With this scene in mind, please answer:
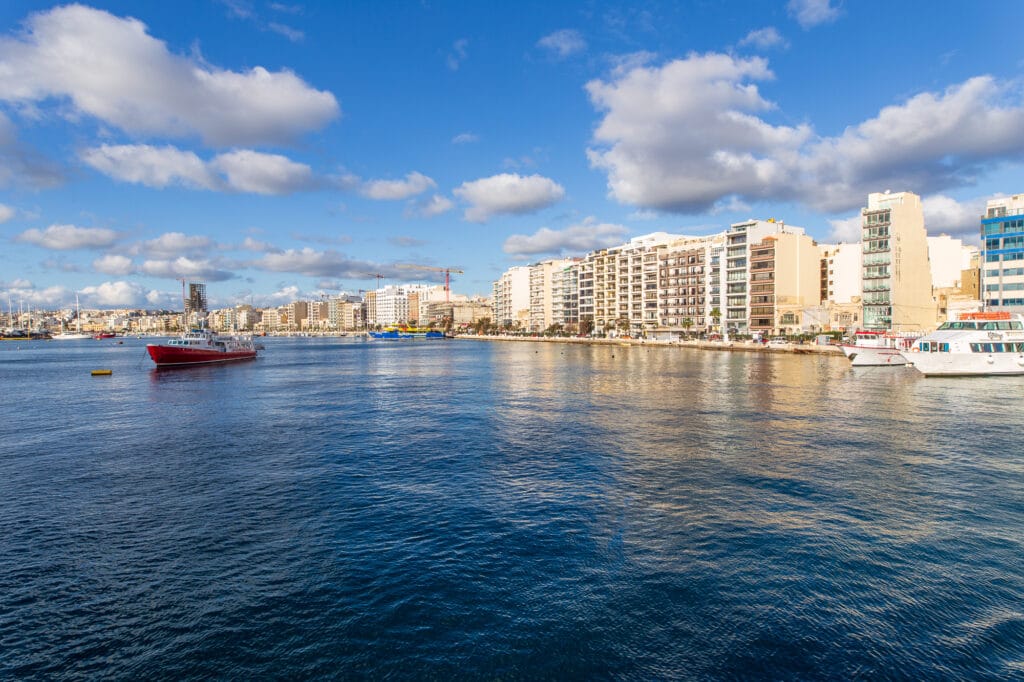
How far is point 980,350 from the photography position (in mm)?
67375

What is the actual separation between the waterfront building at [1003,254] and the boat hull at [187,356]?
137 m

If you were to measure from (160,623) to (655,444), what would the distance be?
24668mm

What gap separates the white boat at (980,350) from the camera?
6725 cm

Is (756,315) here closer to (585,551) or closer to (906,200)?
(906,200)

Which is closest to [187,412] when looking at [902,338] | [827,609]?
[827,609]

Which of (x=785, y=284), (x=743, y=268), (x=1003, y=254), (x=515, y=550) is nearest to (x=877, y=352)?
(x=1003, y=254)

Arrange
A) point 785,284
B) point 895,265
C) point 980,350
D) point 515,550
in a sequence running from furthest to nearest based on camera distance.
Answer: point 785,284 < point 895,265 < point 980,350 < point 515,550

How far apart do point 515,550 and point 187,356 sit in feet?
305

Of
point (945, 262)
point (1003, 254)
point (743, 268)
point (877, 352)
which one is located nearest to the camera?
point (877, 352)

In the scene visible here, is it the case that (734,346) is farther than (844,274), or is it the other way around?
(844,274)

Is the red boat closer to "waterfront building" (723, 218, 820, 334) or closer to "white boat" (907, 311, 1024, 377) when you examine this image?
"white boat" (907, 311, 1024, 377)

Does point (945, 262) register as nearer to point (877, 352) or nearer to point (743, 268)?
point (743, 268)

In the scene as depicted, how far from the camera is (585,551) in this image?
57.0ft

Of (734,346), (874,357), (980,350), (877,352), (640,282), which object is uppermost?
(640,282)
